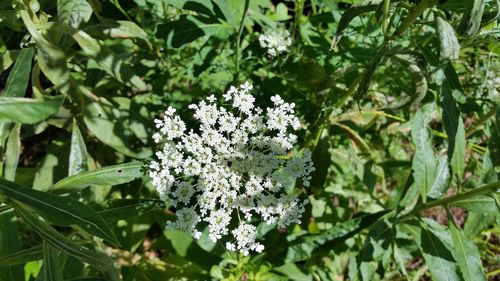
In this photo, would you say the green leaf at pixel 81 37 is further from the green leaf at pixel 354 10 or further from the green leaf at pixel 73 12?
the green leaf at pixel 354 10

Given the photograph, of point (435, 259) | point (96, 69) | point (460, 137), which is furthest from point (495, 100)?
point (96, 69)

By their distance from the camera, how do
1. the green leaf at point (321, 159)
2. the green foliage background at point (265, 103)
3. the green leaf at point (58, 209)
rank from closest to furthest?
the green leaf at point (58, 209)
the green foliage background at point (265, 103)
the green leaf at point (321, 159)

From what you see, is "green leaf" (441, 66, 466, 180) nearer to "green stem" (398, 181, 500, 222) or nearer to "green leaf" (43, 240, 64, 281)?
"green stem" (398, 181, 500, 222)

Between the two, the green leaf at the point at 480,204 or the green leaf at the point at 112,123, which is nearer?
the green leaf at the point at 480,204

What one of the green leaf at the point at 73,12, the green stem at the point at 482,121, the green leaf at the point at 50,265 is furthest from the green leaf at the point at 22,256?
the green stem at the point at 482,121

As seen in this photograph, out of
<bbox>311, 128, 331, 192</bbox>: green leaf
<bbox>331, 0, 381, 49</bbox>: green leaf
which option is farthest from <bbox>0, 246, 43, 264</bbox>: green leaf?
<bbox>331, 0, 381, 49</bbox>: green leaf
